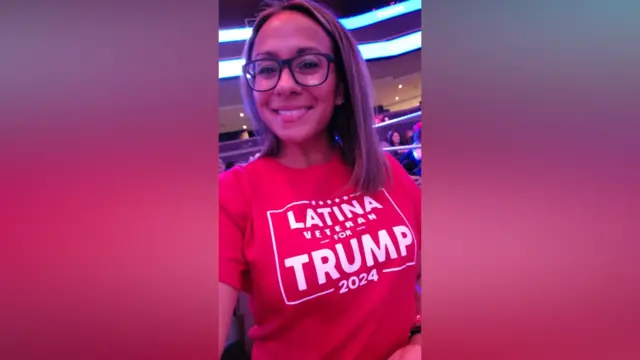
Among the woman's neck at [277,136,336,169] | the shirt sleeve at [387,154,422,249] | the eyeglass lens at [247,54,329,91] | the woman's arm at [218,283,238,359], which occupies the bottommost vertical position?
the woman's arm at [218,283,238,359]

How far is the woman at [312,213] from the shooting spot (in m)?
1.00

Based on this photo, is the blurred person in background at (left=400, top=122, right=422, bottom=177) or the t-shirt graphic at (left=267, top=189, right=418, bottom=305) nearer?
the t-shirt graphic at (left=267, top=189, right=418, bottom=305)

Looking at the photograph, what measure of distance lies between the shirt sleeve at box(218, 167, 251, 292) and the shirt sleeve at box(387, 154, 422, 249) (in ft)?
1.25

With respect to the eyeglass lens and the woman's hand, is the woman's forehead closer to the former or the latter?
the eyeglass lens

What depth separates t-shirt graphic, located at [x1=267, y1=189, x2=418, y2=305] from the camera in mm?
993

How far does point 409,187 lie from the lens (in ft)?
3.74

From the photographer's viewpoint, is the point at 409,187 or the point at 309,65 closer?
the point at 309,65

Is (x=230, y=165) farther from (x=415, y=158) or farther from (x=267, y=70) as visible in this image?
(x=415, y=158)

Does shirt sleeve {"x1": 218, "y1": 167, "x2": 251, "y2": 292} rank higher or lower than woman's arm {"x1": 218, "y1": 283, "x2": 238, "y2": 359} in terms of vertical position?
higher

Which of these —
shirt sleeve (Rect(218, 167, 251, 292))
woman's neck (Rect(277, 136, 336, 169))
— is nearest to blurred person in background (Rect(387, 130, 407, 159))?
woman's neck (Rect(277, 136, 336, 169))

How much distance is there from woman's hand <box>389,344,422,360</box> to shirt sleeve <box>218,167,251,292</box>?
431mm

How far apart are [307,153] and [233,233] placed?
0.86 feet

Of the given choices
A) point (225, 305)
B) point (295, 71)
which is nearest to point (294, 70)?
point (295, 71)
